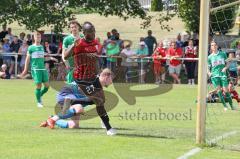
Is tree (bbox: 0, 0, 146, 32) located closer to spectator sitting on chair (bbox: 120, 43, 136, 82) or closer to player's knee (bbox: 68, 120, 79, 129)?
spectator sitting on chair (bbox: 120, 43, 136, 82)

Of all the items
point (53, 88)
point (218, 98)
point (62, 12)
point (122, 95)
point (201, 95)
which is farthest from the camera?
point (62, 12)

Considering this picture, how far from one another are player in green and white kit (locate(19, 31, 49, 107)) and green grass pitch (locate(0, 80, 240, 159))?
42cm

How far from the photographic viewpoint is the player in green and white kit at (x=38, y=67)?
722 inches

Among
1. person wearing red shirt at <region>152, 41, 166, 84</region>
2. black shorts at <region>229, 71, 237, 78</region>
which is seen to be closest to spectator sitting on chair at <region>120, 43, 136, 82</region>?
person wearing red shirt at <region>152, 41, 166, 84</region>

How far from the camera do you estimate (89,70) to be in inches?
477

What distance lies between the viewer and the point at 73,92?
13.0 meters

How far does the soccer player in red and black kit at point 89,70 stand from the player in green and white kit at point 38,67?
6.10m

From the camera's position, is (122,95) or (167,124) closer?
(167,124)

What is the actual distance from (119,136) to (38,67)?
7506 mm

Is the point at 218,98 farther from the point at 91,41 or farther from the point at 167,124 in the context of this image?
the point at 91,41

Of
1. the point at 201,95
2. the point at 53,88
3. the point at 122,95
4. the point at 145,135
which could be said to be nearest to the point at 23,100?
the point at 122,95

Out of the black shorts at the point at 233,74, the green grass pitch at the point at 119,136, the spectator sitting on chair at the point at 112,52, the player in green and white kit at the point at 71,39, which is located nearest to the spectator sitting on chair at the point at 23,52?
the spectator sitting on chair at the point at 112,52

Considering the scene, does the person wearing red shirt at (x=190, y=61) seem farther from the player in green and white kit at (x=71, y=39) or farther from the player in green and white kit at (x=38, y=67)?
the player in green and white kit at (x=71, y=39)

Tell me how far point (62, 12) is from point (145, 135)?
69.1 feet
